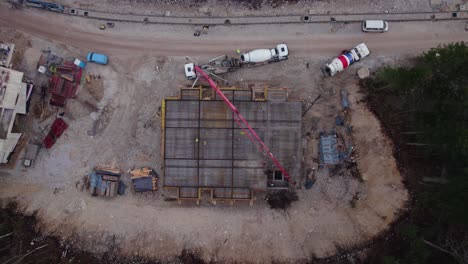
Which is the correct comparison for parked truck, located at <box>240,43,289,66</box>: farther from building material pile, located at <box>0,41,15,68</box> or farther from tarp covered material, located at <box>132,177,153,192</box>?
building material pile, located at <box>0,41,15,68</box>

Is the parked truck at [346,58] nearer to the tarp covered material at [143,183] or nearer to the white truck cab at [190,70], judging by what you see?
the white truck cab at [190,70]

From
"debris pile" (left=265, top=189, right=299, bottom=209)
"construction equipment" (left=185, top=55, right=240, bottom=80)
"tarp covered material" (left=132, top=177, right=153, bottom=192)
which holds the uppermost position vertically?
"construction equipment" (left=185, top=55, right=240, bottom=80)

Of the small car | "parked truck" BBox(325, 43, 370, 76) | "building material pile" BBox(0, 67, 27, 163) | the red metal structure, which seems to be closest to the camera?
the red metal structure

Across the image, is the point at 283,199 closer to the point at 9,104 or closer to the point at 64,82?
the point at 64,82

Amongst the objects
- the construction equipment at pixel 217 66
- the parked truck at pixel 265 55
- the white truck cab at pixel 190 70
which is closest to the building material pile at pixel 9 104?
the white truck cab at pixel 190 70

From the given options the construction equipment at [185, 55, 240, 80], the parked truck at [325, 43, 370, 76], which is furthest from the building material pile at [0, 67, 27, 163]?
the parked truck at [325, 43, 370, 76]
